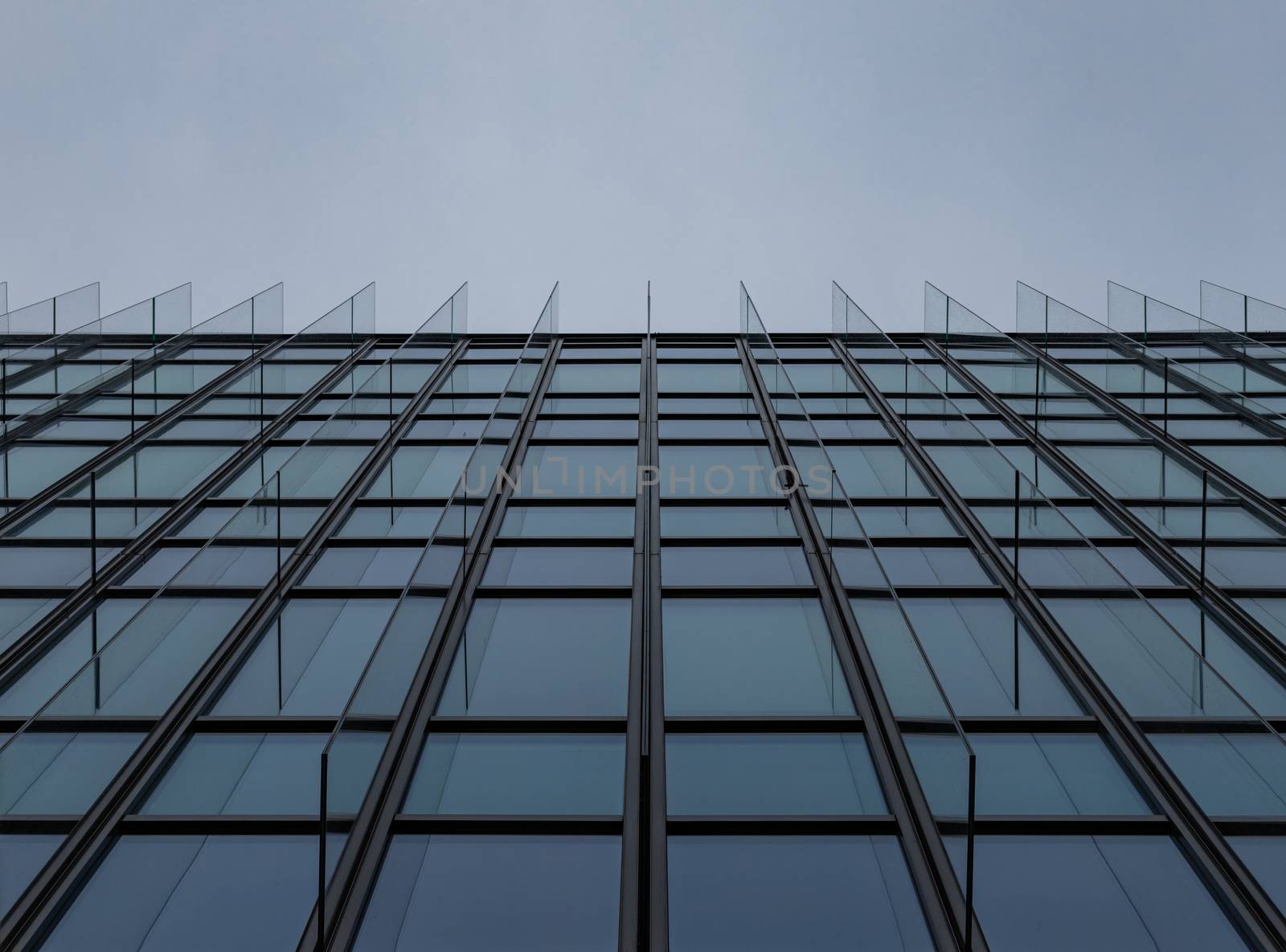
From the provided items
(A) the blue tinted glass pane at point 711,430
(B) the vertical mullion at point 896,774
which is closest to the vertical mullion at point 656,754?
(B) the vertical mullion at point 896,774

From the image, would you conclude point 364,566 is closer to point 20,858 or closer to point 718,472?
point 20,858

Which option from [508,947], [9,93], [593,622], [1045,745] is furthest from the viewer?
[9,93]

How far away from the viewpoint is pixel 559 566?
8.06 meters

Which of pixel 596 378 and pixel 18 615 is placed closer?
pixel 18 615

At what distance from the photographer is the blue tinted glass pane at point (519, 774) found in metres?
5.12

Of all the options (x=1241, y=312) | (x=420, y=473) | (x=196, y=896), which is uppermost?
(x=1241, y=312)

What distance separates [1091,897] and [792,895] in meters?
1.45

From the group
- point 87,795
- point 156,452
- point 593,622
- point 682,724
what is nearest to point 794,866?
point 682,724

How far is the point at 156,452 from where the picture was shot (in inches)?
403

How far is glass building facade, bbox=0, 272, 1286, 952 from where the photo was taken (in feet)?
15.0

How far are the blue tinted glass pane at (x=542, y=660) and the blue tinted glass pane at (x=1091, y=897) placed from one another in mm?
2357

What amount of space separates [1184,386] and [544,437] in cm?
840

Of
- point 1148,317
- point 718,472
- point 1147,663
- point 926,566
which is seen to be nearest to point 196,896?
point 1147,663

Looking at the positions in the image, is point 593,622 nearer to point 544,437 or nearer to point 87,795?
point 87,795
